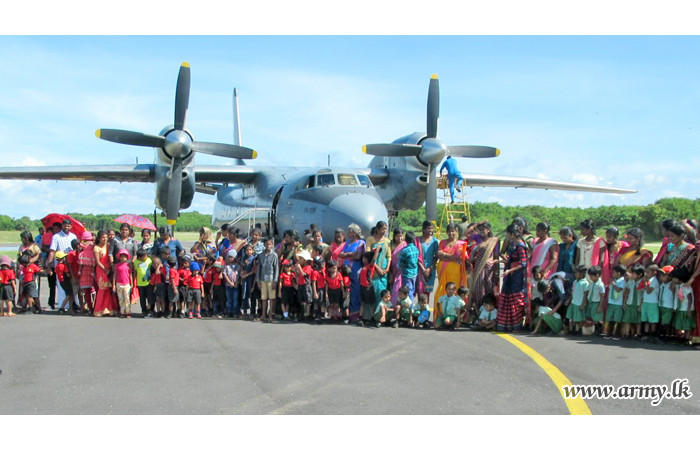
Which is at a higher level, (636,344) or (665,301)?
(665,301)

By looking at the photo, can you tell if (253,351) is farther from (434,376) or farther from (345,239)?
(345,239)

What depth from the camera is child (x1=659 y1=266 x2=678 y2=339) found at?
A: 292 inches

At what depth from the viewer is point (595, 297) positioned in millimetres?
7984

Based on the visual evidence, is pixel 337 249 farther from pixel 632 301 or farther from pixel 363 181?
pixel 363 181

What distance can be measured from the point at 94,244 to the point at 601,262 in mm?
8316

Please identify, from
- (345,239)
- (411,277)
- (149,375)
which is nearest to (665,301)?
(411,277)

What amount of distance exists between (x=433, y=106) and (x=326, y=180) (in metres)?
5.46

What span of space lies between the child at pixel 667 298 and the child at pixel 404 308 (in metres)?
3.40

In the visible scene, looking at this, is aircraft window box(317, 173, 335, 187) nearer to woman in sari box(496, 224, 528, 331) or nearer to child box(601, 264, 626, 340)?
woman in sari box(496, 224, 528, 331)

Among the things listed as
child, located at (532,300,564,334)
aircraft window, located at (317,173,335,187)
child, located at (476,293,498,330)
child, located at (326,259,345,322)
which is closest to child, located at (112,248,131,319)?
child, located at (326,259,345,322)

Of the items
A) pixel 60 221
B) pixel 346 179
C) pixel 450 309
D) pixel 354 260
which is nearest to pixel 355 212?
pixel 346 179

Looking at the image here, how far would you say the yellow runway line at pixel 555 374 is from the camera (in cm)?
476

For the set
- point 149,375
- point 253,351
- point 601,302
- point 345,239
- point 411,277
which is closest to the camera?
point 149,375

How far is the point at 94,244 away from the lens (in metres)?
10.0
